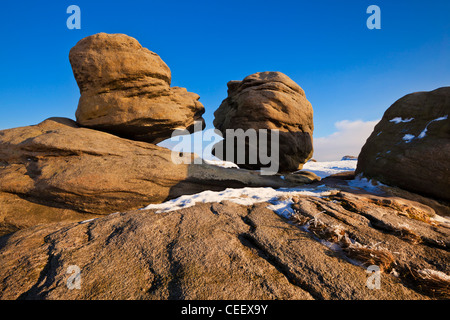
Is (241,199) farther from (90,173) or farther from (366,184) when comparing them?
(366,184)

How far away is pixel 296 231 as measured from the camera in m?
4.70

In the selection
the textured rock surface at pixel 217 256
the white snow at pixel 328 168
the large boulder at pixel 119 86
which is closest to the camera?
the textured rock surface at pixel 217 256

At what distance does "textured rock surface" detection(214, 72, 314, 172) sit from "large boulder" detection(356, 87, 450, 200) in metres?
4.33

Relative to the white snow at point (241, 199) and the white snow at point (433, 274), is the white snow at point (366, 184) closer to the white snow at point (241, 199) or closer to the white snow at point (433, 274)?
the white snow at point (241, 199)

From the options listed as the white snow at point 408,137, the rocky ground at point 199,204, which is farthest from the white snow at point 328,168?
the white snow at point 408,137

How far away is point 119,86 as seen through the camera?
1137cm

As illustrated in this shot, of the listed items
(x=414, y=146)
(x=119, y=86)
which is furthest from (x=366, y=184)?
(x=119, y=86)

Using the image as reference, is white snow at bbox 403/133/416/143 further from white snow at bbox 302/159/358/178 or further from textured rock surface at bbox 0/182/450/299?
white snow at bbox 302/159/358/178

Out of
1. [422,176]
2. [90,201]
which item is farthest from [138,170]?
[422,176]

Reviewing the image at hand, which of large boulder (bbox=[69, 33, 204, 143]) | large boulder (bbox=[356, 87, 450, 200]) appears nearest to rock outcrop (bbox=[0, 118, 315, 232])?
large boulder (bbox=[69, 33, 204, 143])

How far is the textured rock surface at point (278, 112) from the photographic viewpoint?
14.0 meters

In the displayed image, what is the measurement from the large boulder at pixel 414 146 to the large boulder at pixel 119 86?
11931 millimetres
